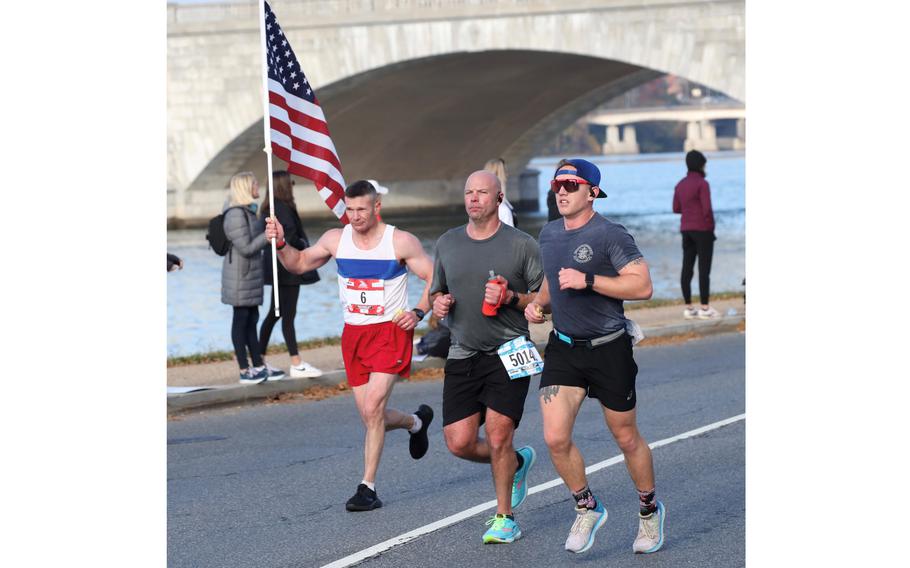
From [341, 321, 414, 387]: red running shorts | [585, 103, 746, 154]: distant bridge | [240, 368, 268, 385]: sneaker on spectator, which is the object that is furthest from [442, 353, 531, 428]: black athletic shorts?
[585, 103, 746, 154]: distant bridge

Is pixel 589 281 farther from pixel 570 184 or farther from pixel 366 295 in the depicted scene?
pixel 366 295

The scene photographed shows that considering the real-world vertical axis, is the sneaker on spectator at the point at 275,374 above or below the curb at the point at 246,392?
above

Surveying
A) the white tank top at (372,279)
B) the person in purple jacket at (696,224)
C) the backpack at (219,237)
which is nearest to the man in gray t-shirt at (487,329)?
the white tank top at (372,279)

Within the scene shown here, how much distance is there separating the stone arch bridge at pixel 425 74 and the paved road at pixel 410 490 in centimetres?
2522

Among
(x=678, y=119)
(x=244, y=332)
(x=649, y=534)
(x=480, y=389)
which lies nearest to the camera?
(x=649, y=534)

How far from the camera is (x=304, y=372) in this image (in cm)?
1361

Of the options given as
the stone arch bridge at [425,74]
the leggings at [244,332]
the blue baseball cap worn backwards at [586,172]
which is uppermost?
the stone arch bridge at [425,74]

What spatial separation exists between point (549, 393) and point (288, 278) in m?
6.50

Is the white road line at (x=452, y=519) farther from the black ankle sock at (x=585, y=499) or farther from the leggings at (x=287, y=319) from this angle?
the leggings at (x=287, y=319)

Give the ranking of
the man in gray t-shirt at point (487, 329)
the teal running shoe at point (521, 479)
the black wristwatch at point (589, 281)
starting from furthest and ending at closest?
1. the teal running shoe at point (521, 479)
2. the man in gray t-shirt at point (487, 329)
3. the black wristwatch at point (589, 281)

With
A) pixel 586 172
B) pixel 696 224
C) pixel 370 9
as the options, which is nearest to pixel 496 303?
pixel 586 172

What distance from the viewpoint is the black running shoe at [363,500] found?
857 centimetres

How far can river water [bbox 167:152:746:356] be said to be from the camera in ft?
71.1
